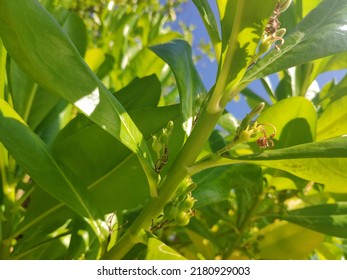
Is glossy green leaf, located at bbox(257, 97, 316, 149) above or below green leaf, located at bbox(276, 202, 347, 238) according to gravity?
above

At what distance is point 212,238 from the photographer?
4.70 feet

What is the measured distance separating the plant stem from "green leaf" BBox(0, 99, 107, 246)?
123 mm

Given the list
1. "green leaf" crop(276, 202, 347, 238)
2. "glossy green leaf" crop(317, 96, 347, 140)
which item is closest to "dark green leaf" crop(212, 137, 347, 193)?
"green leaf" crop(276, 202, 347, 238)

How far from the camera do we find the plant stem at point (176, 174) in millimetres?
859

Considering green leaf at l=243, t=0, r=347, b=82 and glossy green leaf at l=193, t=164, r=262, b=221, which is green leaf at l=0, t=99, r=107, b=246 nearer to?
glossy green leaf at l=193, t=164, r=262, b=221

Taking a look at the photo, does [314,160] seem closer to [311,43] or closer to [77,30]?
[311,43]

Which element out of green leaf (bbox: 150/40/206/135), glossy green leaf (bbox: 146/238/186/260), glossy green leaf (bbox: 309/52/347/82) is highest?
glossy green leaf (bbox: 309/52/347/82)

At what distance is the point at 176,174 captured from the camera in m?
0.86

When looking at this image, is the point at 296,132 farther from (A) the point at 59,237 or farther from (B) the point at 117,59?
(B) the point at 117,59

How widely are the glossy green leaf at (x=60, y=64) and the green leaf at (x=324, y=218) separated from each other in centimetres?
56

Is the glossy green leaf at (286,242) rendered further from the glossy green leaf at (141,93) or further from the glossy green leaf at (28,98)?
the glossy green leaf at (28,98)

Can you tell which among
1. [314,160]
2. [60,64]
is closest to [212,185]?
[314,160]

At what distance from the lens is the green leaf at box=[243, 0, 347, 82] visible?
0.84 meters
